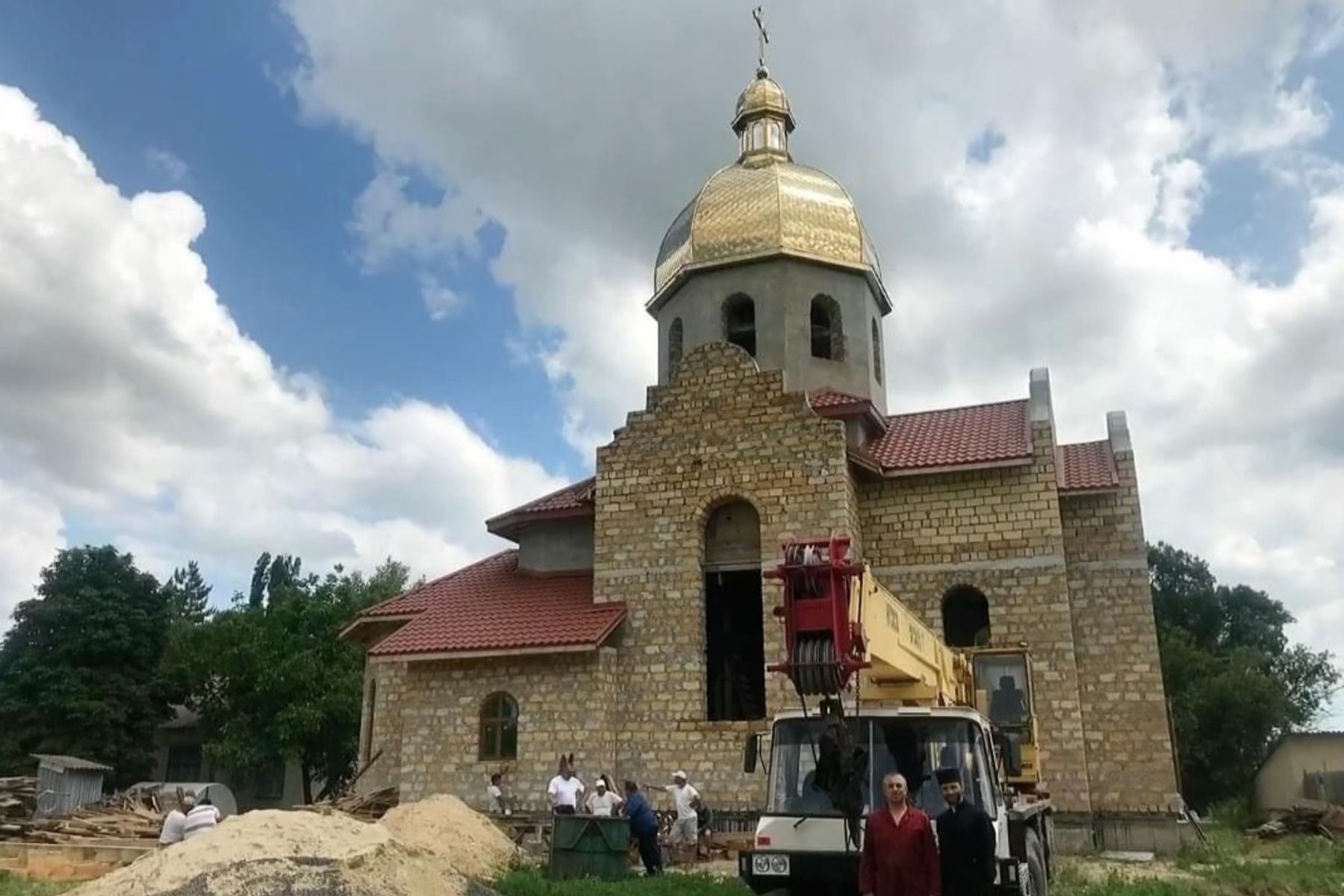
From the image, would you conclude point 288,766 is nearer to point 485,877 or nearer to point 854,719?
point 485,877

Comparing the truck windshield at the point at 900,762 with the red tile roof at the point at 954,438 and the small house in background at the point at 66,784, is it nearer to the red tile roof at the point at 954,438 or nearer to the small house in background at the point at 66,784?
the red tile roof at the point at 954,438

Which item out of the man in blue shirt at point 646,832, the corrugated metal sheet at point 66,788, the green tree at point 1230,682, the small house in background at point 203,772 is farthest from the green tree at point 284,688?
the green tree at point 1230,682

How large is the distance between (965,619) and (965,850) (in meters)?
11.9

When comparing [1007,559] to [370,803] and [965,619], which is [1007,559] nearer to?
[965,619]

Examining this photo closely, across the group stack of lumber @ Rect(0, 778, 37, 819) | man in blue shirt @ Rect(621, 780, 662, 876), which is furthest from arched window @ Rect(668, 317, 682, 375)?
stack of lumber @ Rect(0, 778, 37, 819)

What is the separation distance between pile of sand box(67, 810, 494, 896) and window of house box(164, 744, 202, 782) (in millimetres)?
30417

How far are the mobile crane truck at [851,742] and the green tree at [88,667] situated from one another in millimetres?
29728

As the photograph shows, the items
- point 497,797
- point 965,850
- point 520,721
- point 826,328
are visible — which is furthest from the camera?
point 826,328

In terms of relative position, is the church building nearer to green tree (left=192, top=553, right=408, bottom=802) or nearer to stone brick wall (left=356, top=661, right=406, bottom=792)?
stone brick wall (left=356, top=661, right=406, bottom=792)

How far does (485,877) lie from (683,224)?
1439cm

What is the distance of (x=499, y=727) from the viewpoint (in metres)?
18.2

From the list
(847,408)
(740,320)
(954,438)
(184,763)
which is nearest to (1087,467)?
(954,438)

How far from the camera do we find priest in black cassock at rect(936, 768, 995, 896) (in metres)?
7.04

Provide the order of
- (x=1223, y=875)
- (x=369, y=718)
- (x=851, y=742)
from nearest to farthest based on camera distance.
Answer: (x=851, y=742)
(x=1223, y=875)
(x=369, y=718)
